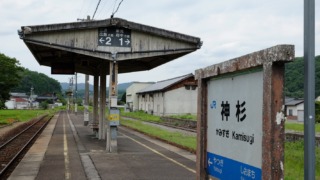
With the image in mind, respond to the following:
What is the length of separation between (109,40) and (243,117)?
37.2 ft

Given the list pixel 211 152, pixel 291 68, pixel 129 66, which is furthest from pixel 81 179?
pixel 291 68

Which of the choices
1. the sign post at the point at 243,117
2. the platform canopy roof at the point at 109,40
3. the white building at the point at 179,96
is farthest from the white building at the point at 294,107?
the sign post at the point at 243,117

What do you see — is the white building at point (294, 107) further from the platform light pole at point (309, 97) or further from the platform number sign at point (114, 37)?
the platform light pole at point (309, 97)

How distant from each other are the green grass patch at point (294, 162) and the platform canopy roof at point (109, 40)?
5307 millimetres

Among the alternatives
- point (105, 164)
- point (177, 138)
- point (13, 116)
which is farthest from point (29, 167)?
point (13, 116)

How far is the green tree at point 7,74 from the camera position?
56.3 m

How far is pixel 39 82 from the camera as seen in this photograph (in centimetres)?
16675

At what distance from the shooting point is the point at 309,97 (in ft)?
10.7

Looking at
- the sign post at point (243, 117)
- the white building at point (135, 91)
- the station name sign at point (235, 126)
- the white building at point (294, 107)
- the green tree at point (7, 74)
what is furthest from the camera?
the white building at point (135, 91)

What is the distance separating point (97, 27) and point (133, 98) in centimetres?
6855

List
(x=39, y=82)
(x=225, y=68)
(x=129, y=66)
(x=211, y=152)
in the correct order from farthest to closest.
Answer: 1. (x=39, y=82)
2. (x=129, y=66)
3. (x=211, y=152)
4. (x=225, y=68)

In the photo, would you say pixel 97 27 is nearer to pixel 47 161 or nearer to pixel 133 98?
pixel 47 161

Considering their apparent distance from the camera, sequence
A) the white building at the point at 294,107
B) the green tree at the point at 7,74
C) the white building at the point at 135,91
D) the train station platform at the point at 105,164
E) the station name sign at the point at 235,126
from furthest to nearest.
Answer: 1. the white building at the point at 135,91
2. the green tree at the point at 7,74
3. the white building at the point at 294,107
4. the train station platform at the point at 105,164
5. the station name sign at the point at 235,126

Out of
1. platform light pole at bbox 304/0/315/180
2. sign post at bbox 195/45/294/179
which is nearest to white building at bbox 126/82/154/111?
sign post at bbox 195/45/294/179
